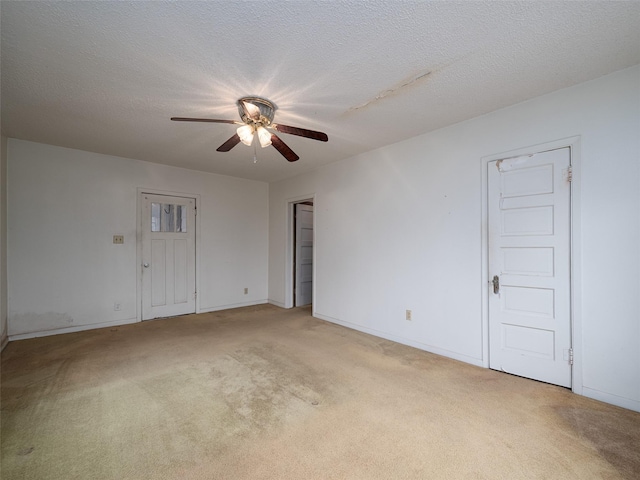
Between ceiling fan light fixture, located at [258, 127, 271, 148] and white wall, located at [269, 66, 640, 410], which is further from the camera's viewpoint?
ceiling fan light fixture, located at [258, 127, 271, 148]

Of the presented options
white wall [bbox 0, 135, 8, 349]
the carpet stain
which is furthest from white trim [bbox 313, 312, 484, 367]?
white wall [bbox 0, 135, 8, 349]

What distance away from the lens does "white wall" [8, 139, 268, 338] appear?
3598 millimetres

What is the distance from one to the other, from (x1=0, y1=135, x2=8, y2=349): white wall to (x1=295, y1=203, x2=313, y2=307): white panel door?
3.92m

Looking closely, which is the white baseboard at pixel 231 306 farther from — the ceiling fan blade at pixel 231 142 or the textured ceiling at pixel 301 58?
the ceiling fan blade at pixel 231 142

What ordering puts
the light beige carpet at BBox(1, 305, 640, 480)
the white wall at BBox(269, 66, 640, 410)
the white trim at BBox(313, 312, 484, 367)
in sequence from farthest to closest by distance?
the white trim at BBox(313, 312, 484, 367), the white wall at BBox(269, 66, 640, 410), the light beige carpet at BBox(1, 305, 640, 480)

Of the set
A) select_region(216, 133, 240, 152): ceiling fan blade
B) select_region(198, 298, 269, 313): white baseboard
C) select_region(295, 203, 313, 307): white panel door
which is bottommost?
select_region(198, 298, 269, 313): white baseboard

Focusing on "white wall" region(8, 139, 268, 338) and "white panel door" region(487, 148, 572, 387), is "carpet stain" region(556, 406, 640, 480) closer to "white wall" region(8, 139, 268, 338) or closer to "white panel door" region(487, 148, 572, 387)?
"white panel door" region(487, 148, 572, 387)

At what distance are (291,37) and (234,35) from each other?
35cm

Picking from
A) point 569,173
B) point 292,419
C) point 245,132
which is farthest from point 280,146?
point 569,173

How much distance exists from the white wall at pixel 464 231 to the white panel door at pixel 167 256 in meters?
2.08

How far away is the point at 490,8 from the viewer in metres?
1.57

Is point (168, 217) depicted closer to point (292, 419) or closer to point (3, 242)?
point (3, 242)

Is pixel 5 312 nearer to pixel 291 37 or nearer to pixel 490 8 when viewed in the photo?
pixel 291 37

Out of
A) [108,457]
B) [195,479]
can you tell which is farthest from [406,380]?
[108,457]
